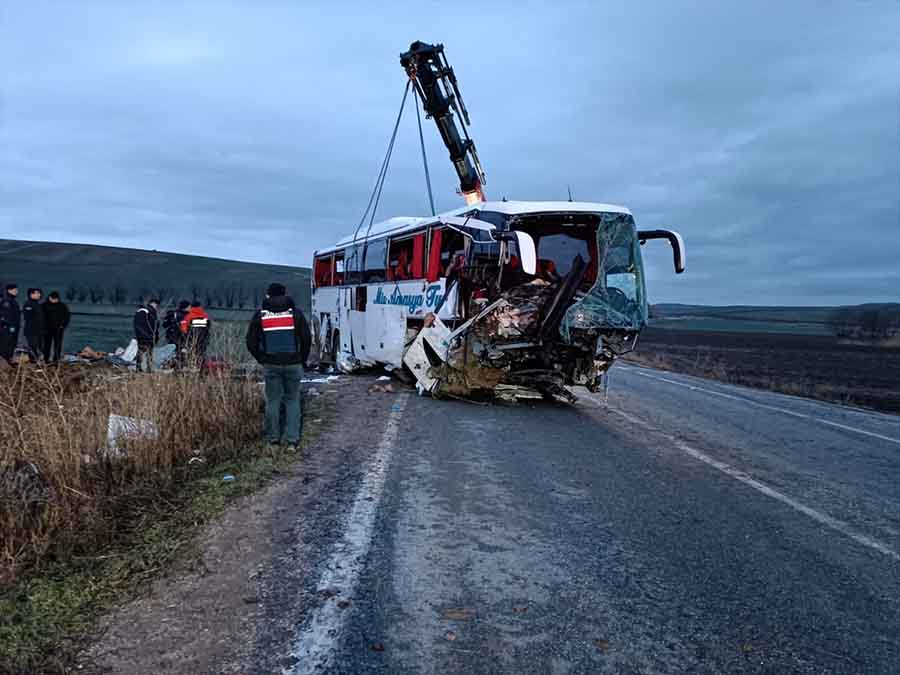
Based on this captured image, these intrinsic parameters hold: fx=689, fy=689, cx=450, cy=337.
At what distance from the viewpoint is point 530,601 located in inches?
143

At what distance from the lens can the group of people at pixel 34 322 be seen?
13.3 meters

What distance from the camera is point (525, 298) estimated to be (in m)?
10.5

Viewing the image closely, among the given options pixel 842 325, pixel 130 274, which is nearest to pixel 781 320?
pixel 842 325

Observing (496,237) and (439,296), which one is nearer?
(496,237)

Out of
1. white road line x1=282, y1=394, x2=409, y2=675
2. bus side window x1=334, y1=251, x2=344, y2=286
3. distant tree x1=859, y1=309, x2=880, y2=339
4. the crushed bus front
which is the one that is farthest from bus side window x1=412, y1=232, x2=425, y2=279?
distant tree x1=859, y1=309, x2=880, y2=339

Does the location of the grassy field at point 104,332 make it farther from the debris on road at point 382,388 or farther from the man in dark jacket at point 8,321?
the man in dark jacket at point 8,321

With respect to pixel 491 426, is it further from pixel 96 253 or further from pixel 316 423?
pixel 96 253

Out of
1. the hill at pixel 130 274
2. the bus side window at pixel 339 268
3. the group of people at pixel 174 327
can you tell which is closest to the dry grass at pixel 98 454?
the group of people at pixel 174 327

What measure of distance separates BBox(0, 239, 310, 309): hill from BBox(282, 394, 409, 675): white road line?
57.8m

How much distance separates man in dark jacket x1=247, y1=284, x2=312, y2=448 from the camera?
712 cm

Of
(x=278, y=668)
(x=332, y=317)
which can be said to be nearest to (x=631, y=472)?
(x=278, y=668)

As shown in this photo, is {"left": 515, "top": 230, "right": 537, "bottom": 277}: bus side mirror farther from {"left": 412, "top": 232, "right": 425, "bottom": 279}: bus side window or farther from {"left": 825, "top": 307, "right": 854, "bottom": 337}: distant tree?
{"left": 825, "top": 307, "right": 854, "bottom": 337}: distant tree

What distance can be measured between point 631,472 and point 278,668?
4.47 meters

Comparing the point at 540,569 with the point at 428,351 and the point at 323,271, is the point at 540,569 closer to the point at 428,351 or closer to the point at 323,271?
the point at 428,351
